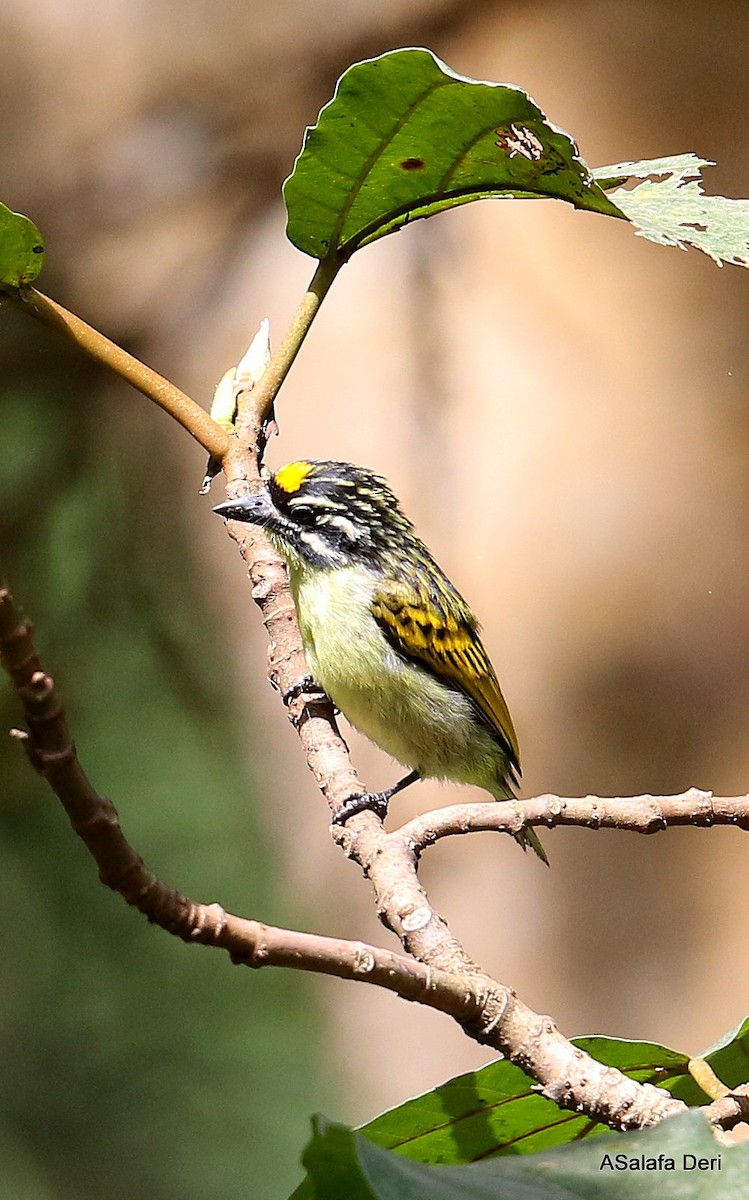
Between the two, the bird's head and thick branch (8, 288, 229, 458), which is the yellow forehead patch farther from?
thick branch (8, 288, 229, 458)

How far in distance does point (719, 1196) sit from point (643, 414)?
71.5 inches

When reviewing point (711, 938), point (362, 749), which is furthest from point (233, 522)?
point (711, 938)

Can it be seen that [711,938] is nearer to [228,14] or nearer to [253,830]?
[253,830]

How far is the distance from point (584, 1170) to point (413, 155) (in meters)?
0.87

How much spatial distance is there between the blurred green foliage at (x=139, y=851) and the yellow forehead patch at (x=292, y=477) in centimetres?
104

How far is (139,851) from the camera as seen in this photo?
2.57 meters

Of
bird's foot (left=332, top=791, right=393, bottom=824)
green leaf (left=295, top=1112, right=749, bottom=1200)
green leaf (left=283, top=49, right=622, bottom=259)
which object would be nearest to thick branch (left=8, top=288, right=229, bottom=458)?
green leaf (left=283, top=49, right=622, bottom=259)

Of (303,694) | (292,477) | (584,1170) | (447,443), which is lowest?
(584,1170)

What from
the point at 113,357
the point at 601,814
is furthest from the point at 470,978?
the point at 113,357

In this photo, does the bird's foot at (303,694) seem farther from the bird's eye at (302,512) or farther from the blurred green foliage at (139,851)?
the blurred green foliage at (139,851)

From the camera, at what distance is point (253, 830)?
2.56 metres

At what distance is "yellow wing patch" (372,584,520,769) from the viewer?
157 cm

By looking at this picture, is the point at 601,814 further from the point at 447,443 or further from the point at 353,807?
the point at 447,443

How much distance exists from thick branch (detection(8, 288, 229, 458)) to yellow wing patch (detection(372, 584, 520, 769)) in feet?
1.47
